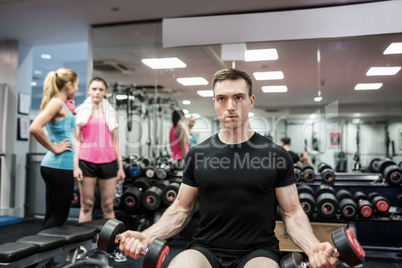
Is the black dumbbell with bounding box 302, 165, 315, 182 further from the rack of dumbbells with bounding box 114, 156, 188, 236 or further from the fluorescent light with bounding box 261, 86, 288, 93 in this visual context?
the rack of dumbbells with bounding box 114, 156, 188, 236

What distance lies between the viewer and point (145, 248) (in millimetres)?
997

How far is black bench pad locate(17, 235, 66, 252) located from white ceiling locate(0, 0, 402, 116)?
2436mm

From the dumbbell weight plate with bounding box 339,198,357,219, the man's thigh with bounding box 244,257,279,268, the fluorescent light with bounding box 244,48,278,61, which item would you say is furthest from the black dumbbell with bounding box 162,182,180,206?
the man's thigh with bounding box 244,257,279,268

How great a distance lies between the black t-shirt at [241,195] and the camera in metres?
1.12

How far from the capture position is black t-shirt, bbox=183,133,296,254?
44.2 inches

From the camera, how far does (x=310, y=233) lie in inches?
42.6

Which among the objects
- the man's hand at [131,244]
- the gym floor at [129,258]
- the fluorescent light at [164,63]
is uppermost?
the fluorescent light at [164,63]

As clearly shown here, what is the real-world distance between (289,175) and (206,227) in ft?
1.11

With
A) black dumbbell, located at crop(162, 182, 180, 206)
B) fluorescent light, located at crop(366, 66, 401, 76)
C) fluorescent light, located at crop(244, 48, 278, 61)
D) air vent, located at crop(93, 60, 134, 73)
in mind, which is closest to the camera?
black dumbbell, located at crop(162, 182, 180, 206)

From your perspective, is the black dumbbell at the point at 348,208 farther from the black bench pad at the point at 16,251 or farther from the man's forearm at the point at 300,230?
the black bench pad at the point at 16,251

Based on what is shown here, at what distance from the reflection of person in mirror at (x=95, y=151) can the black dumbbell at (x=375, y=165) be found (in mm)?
2646

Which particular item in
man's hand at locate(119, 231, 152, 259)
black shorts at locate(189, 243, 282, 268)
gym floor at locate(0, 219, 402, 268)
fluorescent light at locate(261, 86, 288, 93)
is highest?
fluorescent light at locate(261, 86, 288, 93)

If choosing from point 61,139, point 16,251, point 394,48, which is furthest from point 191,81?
point 16,251

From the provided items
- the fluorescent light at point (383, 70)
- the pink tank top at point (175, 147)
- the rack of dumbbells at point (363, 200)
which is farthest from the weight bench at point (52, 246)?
the fluorescent light at point (383, 70)
